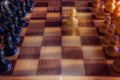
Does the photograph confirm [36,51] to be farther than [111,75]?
Yes

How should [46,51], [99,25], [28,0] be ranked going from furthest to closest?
[28,0], [99,25], [46,51]

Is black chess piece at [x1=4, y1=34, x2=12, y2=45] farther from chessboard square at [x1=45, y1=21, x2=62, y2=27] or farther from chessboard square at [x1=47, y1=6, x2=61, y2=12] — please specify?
chessboard square at [x1=47, y1=6, x2=61, y2=12]

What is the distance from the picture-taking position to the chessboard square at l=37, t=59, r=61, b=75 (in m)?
0.88

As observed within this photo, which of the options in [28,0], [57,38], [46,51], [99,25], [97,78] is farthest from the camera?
[28,0]

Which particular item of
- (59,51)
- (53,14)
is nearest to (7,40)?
(59,51)

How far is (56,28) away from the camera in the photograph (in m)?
1.23

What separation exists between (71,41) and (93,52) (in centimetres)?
14

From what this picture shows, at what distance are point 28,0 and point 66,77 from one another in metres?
0.78

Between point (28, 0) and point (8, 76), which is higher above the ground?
point (28, 0)

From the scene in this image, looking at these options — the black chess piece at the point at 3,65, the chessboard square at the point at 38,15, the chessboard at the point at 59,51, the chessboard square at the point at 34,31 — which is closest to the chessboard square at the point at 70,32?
the chessboard at the point at 59,51

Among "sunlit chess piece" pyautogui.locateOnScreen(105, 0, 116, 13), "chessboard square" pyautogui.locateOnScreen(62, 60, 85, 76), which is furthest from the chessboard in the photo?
"sunlit chess piece" pyautogui.locateOnScreen(105, 0, 116, 13)

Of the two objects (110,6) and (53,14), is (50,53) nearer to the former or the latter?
(53,14)

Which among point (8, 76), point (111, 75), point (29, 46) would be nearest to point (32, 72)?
point (8, 76)

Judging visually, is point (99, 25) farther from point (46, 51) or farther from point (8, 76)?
point (8, 76)
